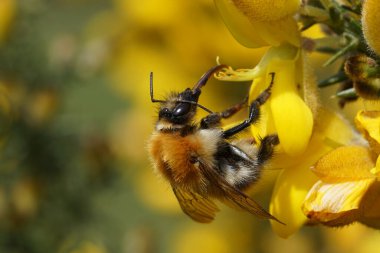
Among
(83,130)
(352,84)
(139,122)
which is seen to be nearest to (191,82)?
(139,122)

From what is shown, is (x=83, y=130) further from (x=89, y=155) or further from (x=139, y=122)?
(x=139, y=122)

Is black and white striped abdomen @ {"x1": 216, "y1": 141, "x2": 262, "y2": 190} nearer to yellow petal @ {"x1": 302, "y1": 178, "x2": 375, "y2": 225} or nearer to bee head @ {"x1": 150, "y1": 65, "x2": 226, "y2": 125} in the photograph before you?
bee head @ {"x1": 150, "y1": 65, "x2": 226, "y2": 125}

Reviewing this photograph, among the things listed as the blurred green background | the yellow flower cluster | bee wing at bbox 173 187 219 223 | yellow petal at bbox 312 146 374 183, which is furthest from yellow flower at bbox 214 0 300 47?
the blurred green background

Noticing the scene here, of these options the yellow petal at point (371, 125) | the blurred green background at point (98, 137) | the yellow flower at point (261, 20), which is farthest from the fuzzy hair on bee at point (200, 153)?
the blurred green background at point (98, 137)

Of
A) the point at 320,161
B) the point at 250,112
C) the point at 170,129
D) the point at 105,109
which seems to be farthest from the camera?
the point at 105,109

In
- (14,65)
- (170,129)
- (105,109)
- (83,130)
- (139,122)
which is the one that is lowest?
(105,109)

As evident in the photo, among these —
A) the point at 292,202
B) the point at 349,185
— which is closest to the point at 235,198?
the point at 292,202

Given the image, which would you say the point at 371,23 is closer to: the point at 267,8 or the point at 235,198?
the point at 267,8
